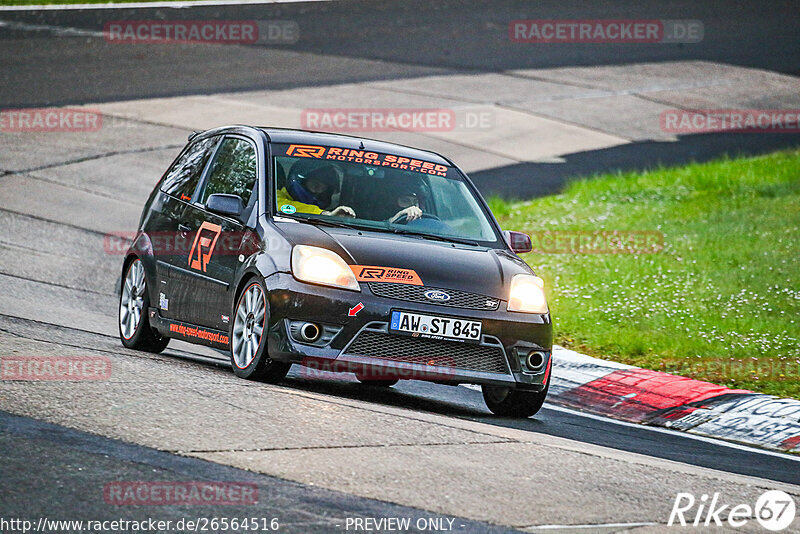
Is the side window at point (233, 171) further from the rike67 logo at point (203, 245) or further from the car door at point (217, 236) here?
the rike67 logo at point (203, 245)

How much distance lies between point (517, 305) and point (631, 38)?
25.5m

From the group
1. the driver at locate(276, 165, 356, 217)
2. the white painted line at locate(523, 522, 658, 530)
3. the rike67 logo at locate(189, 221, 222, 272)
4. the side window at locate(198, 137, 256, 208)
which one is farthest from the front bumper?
the white painted line at locate(523, 522, 658, 530)

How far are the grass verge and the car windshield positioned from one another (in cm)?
242

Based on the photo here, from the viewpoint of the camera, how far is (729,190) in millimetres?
18375

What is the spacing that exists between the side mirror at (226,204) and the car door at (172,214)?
76cm

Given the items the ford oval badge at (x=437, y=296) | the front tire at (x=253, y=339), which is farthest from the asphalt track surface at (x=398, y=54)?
the ford oval badge at (x=437, y=296)

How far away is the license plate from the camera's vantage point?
7.77m

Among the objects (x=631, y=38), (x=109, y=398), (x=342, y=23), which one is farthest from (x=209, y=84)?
(x=109, y=398)

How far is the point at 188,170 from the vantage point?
991cm

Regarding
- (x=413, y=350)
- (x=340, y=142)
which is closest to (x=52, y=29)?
(x=340, y=142)

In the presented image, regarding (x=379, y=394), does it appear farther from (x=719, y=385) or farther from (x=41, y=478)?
(x=41, y=478)

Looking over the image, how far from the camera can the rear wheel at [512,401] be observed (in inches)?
335

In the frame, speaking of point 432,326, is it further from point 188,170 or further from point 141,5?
point 141,5

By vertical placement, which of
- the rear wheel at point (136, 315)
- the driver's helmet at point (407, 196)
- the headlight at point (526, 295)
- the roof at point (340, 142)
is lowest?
the rear wheel at point (136, 315)
